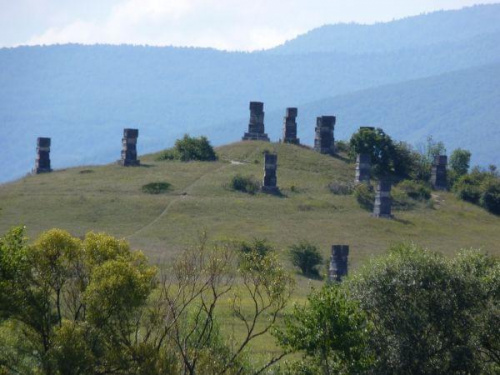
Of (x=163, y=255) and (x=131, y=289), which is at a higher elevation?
(x=131, y=289)

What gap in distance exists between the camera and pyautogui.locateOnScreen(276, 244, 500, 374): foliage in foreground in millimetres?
33000

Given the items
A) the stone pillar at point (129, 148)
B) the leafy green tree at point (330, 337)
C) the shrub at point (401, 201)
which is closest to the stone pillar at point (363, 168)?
the shrub at point (401, 201)

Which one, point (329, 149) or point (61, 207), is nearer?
point (61, 207)

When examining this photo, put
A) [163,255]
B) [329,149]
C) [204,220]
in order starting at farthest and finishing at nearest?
[329,149] < [204,220] < [163,255]

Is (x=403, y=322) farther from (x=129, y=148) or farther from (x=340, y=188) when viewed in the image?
(x=129, y=148)

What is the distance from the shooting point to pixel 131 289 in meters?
28.8

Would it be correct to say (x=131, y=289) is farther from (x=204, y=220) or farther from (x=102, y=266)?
(x=204, y=220)

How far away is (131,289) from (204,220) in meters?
37.8

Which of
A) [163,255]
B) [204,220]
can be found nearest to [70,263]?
[163,255]

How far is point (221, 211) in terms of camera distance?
2721 inches

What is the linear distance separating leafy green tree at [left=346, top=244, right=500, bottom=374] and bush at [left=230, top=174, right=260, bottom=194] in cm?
3737

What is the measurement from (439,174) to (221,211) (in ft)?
64.8

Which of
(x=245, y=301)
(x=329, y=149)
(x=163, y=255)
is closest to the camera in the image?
(x=245, y=301)

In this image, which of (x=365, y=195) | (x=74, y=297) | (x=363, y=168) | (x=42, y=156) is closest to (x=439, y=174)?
(x=363, y=168)
